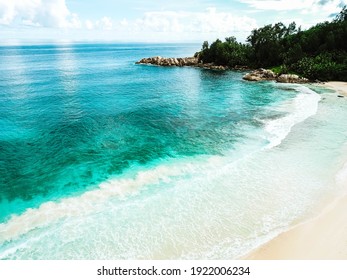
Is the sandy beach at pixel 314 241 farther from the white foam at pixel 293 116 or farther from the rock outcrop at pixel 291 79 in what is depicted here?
the rock outcrop at pixel 291 79

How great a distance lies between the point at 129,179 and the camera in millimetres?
25469

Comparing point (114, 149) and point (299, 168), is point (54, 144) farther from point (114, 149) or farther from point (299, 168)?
point (299, 168)

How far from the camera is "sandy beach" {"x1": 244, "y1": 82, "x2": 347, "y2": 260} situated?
16.4 m

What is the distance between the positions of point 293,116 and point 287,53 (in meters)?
50.3

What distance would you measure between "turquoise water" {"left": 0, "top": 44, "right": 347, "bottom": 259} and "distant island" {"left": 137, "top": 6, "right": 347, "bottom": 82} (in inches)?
965

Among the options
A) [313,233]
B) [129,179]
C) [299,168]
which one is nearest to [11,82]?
[129,179]

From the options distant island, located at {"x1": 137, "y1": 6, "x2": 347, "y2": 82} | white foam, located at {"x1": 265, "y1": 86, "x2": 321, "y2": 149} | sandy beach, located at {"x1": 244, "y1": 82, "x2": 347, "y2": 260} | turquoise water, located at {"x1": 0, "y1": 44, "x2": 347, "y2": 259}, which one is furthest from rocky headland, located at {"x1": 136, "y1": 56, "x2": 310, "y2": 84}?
sandy beach, located at {"x1": 244, "y1": 82, "x2": 347, "y2": 260}

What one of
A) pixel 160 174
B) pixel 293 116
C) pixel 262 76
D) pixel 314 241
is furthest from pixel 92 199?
pixel 262 76

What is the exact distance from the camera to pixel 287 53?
84312 millimetres

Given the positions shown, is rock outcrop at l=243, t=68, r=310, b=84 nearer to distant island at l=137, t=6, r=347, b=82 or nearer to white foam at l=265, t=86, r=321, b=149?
distant island at l=137, t=6, r=347, b=82

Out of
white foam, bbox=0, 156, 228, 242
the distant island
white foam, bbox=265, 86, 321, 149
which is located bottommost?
white foam, bbox=0, 156, 228, 242

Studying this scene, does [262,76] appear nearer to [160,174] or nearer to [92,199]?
[160,174]

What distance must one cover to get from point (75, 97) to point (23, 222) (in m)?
40.0

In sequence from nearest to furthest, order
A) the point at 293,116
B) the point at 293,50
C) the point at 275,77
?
1. the point at 293,116
2. the point at 275,77
3. the point at 293,50
